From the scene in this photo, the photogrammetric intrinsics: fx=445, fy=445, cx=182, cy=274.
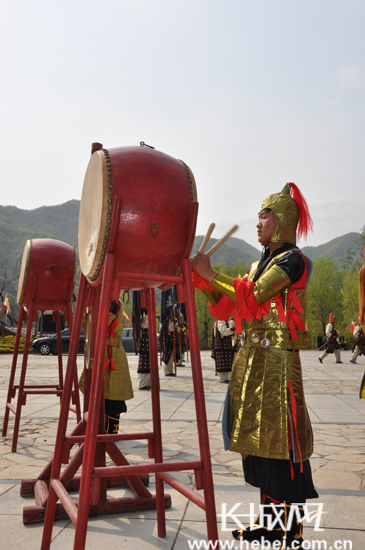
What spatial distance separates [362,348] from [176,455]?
27.9ft

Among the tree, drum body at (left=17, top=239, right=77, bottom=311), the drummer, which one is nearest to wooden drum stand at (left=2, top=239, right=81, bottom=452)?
drum body at (left=17, top=239, right=77, bottom=311)

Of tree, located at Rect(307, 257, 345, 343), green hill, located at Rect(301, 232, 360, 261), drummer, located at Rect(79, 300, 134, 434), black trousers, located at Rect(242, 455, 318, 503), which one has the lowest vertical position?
black trousers, located at Rect(242, 455, 318, 503)

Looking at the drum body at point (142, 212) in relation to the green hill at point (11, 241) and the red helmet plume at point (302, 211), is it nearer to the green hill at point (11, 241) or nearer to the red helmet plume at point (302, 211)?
the red helmet plume at point (302, 211)

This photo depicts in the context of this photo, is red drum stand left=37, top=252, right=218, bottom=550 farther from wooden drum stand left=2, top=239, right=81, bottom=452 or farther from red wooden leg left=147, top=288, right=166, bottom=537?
wooden drum stand left=2, top=239, right=81, bottom=452

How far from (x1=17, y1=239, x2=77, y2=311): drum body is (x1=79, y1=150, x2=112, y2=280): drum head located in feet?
6.65

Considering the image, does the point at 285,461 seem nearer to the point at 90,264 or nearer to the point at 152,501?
the point at 152,501

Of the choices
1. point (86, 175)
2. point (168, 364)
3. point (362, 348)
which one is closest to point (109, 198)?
point (86, 175)

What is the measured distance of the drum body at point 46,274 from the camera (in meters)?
4.29

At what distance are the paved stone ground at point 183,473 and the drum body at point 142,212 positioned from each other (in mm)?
1490

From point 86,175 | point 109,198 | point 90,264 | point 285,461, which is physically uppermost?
point 86,175

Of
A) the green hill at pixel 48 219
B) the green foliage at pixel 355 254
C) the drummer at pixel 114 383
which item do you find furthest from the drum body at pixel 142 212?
the green hill at pixel 48 219

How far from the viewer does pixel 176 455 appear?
13.0ft

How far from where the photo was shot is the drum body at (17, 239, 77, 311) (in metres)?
4.29

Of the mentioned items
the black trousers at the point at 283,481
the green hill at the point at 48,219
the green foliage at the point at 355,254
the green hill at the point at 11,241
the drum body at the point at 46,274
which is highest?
the green hill at the point at 48,219
